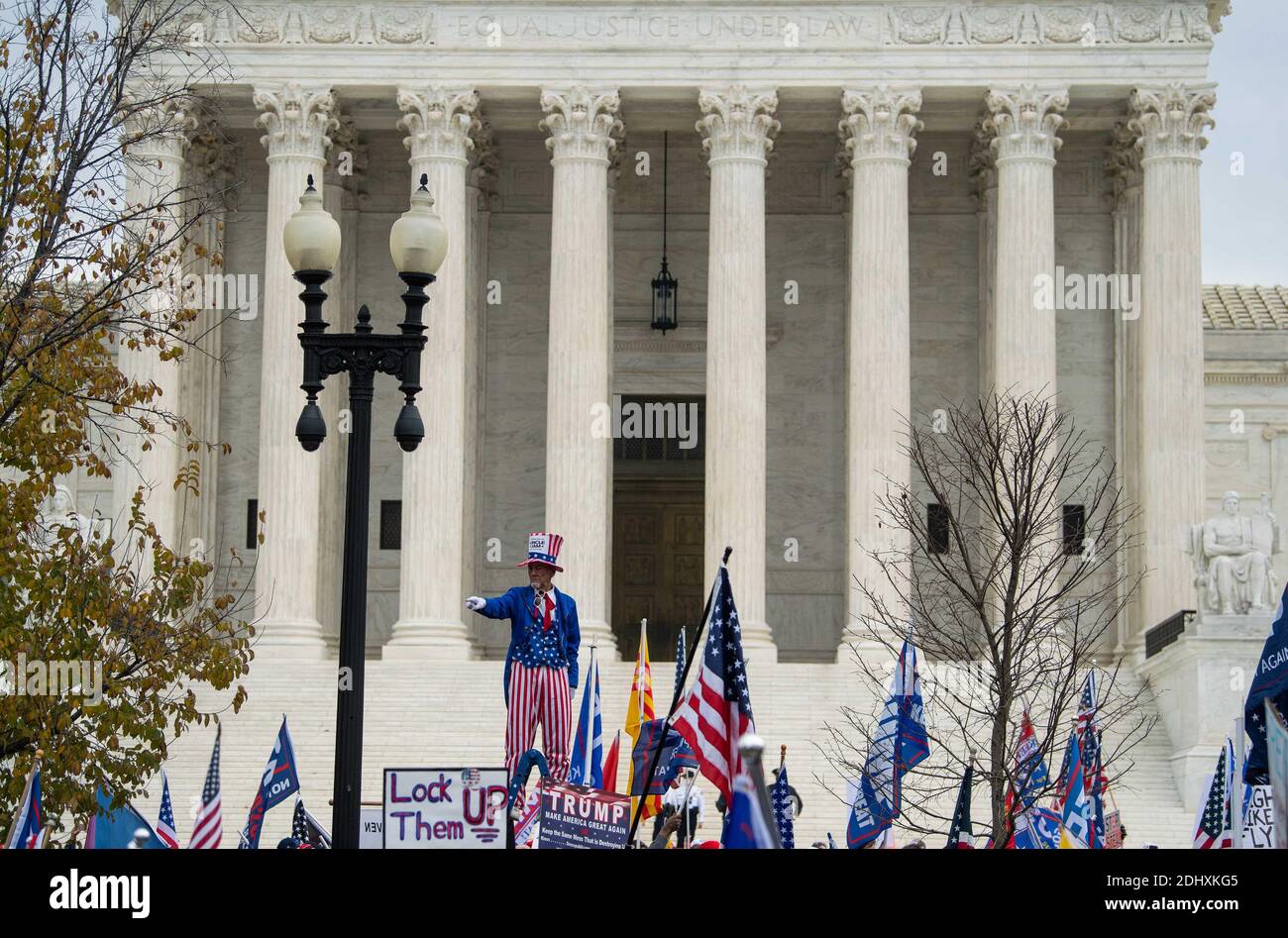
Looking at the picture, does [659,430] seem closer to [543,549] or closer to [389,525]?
[389,525]

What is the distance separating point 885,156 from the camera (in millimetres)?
41656

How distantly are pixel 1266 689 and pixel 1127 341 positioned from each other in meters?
32.6

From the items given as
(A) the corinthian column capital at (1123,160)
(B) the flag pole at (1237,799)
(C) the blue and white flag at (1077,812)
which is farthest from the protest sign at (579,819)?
(A) the corinthian column capital at (1123,160)

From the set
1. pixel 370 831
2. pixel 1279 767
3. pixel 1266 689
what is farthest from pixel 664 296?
pixel 1279 767

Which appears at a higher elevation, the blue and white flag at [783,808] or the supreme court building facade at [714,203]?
the supreme court building facade at [714,203]

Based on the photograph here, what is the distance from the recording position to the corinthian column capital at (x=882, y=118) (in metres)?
41.7

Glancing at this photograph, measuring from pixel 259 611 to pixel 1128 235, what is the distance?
777 inches

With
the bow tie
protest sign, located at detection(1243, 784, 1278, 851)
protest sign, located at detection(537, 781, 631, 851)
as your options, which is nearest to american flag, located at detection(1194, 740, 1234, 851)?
protest sign, located at detection(1243, 784, 1278, 851)

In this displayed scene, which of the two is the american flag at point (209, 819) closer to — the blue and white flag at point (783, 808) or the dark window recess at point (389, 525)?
the blue and white flag at point (783, 808)

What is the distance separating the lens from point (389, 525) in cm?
4675

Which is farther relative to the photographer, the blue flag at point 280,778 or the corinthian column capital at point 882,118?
the corinthian column capital at point 882,118

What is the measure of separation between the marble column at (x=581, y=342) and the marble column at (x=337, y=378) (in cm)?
465

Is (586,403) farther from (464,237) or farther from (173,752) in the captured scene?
(173,752)
